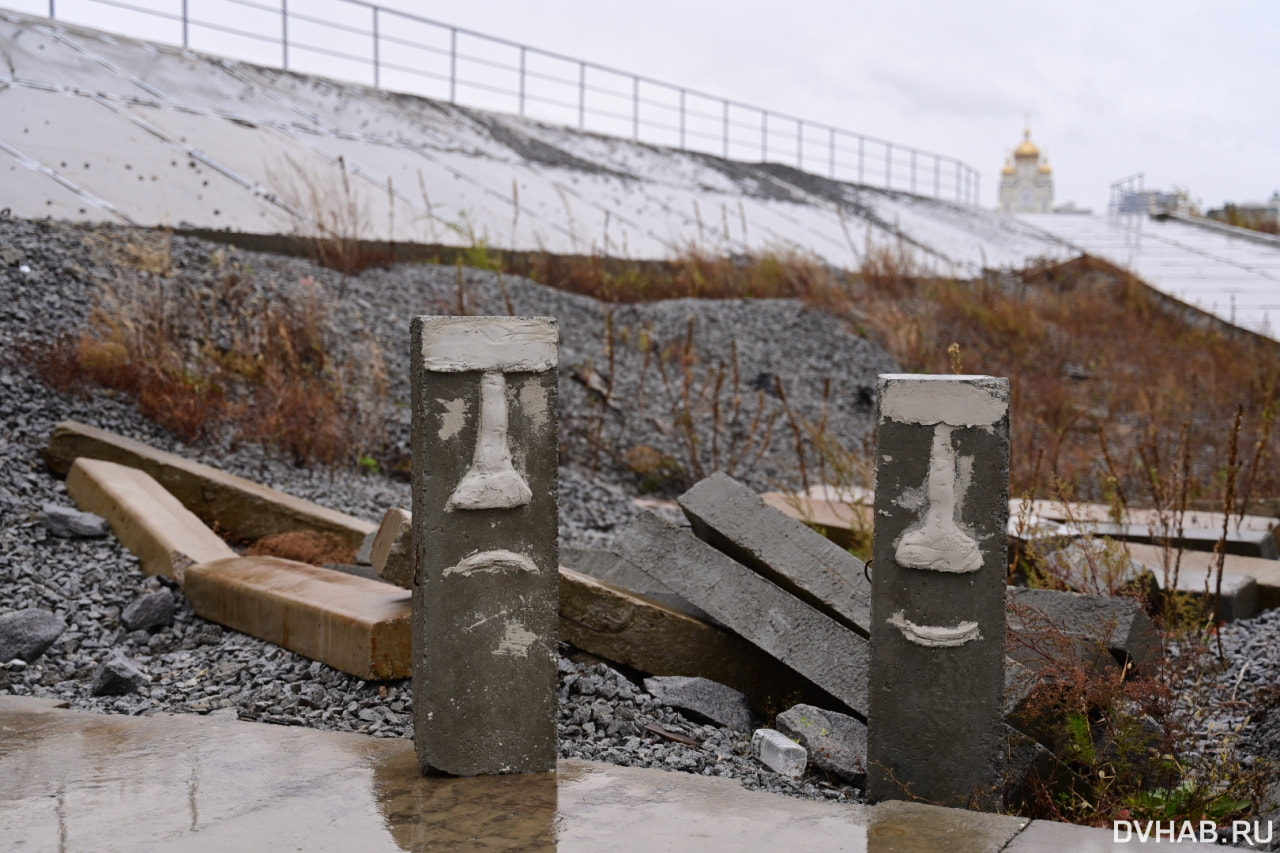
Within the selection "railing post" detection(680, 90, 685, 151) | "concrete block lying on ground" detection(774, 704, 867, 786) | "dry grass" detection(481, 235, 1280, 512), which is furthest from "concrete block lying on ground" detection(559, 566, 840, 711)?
"railing post" detection(680, 90, 685, 151)

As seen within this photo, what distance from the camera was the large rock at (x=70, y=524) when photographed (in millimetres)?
4949

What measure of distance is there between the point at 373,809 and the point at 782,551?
6.11ft

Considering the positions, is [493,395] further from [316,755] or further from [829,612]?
[829,612]

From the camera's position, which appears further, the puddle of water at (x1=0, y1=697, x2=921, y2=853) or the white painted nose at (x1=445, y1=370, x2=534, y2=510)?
the white painted nose at (x1=445, y1=370, x2=534, y2=510)

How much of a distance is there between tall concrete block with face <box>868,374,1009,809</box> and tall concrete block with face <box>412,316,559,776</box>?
0.94 meters

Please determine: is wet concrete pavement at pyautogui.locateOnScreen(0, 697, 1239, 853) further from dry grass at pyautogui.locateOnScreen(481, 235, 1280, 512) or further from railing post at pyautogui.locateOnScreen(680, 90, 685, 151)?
railing post at pyautogui.locateOnScreen(680, 90, 685, 151)

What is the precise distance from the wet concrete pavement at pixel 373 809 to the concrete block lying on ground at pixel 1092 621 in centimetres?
134

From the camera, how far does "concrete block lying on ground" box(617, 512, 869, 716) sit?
12.4 feet

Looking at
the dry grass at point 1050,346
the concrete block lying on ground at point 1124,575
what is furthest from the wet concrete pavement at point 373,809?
the dry grass at point 1050,346

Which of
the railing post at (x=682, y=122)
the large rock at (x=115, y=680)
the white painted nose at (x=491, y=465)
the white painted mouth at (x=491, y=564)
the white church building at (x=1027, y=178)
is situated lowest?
the large rock at (x=115, y=680)

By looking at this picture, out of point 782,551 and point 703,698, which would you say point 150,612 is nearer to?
point 703,698

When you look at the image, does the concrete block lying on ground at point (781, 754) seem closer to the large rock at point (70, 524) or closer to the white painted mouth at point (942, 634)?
the white painted mouth at point (942, 634)

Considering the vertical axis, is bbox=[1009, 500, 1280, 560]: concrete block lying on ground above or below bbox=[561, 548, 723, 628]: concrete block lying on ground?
above

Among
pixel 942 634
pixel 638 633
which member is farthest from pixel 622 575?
pixel 942 634
